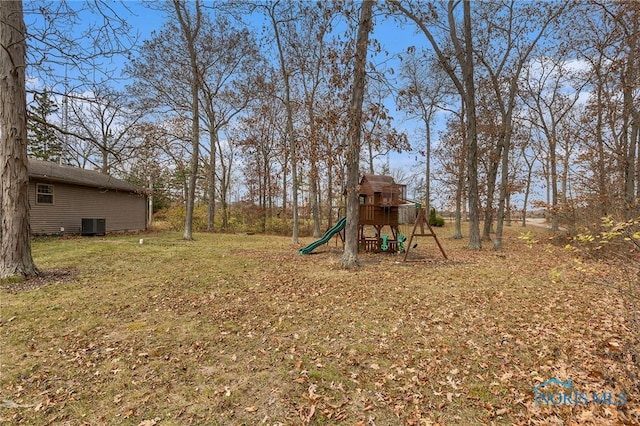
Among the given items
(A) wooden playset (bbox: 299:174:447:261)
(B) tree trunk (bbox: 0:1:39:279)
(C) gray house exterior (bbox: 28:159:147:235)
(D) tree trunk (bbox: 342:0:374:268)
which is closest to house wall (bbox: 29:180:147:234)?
(C) gray house exterior (bbox: 28:159:147:235)

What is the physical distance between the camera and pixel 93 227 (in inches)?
622

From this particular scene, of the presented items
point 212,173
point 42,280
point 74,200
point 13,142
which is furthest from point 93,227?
point 13,142

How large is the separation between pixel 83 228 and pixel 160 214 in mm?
9614

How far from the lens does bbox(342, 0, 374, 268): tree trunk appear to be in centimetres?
784

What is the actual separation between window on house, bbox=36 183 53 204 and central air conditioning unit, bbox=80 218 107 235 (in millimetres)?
1673

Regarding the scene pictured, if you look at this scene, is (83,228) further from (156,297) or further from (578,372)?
(578,372)

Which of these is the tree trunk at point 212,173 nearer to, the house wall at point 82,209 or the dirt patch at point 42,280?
the house wall at point 82,209

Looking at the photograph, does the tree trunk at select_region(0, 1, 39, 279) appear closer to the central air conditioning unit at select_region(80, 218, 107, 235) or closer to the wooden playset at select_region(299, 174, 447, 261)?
the wooden playset at select_region(299, 174, 447, 261)

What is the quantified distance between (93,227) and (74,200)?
5.19 ft

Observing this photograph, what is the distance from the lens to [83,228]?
614 inches

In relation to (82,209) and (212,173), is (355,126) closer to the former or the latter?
(212,173)

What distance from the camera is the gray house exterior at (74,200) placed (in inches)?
551

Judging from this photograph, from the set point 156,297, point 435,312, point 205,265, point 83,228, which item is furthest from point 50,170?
point 435,312

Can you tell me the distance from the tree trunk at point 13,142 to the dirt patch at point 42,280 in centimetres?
22
